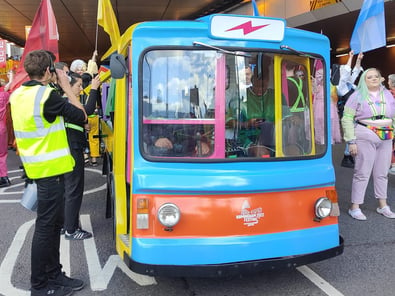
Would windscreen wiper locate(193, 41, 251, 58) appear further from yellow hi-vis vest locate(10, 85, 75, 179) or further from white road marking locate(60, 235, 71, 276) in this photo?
white road marking locate(60, 235, 71, 276)

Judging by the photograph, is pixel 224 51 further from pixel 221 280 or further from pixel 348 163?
pixel 348 163

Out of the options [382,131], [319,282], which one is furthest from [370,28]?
[319,282]

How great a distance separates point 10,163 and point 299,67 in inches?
333

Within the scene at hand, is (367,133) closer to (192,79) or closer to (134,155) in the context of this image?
(192,79)

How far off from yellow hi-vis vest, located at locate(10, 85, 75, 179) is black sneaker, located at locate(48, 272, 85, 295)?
0.86m

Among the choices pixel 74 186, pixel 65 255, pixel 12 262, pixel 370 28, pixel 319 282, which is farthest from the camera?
pixel 370 28

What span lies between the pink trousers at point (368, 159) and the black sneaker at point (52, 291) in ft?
11.8

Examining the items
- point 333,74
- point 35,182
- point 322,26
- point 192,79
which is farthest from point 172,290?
point 322,26

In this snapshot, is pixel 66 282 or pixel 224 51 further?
pixel 66 282

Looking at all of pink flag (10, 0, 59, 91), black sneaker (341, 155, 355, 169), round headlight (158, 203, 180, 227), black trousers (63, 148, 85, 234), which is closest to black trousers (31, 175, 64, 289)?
round headlight (158, 203, 180, 227)

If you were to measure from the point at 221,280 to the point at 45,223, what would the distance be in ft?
4.92

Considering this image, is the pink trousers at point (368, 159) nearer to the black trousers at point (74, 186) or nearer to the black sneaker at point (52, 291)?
the black trousers at point (74, 186)

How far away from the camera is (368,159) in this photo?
4887 mm

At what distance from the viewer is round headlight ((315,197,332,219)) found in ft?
10.2
